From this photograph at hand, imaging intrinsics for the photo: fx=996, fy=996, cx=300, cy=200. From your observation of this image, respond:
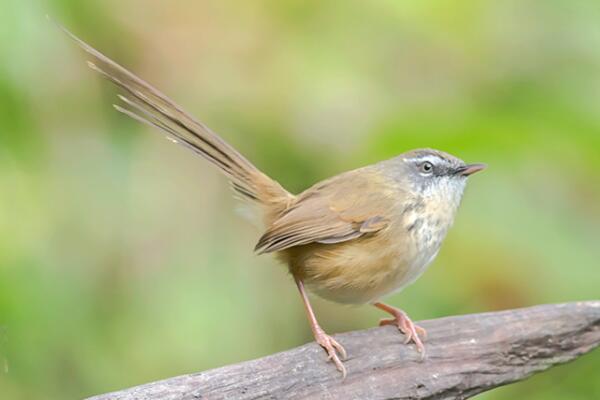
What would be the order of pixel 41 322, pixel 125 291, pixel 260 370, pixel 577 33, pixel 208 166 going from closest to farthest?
pixel 260 370
pixel 41 322
pixel 125 291
pixel 208 166
pixel 577 33

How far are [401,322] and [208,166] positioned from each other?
96cm

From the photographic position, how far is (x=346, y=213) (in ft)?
11.3

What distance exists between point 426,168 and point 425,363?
75 cm

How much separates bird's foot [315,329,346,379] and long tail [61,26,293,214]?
641 mm

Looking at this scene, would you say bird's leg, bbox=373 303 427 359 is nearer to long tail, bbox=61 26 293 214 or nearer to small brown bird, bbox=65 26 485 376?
small brown bird, bbox=65 26 485 376

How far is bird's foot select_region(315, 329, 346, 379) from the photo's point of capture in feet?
10.0

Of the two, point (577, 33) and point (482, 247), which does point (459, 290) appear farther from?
point (577, 33)

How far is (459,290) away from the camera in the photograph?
152 inches

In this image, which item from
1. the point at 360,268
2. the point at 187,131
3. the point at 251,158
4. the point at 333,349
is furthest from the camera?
the point at 251,158

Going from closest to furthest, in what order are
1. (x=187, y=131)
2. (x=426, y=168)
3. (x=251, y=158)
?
1. (x=187, y=131)
2. (x=426, y=168)
3. (x=251, y=158)

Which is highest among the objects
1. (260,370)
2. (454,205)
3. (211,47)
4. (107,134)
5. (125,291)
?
(211,47)

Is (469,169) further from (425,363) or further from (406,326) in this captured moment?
(425,363)

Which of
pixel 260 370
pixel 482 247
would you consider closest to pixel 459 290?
pixel 482 247

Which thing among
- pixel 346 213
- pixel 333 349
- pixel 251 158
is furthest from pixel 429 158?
pixel 333 349
